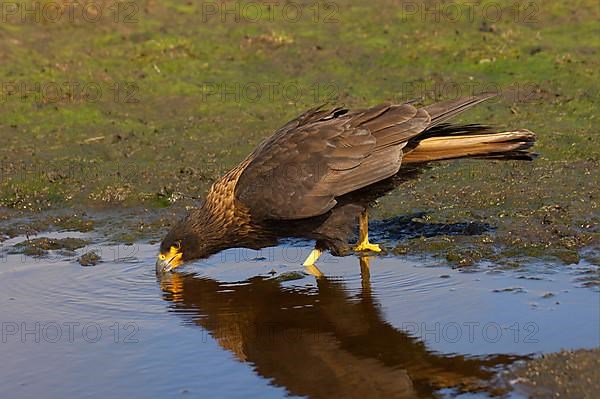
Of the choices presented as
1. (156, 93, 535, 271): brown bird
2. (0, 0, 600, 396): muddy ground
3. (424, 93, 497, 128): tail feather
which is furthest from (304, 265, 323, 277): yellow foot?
(424, 93, 497, 128): tail feather

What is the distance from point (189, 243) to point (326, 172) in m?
1.25

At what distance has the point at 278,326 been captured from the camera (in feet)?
24.4

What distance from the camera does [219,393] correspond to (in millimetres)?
6137

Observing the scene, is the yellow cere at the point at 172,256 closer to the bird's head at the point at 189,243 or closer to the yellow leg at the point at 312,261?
the bird's head at the point at 189,243

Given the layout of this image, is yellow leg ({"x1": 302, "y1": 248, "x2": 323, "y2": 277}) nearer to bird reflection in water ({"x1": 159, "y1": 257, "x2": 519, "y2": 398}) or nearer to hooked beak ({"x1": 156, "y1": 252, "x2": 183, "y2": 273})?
bird reflection in water ({"x1": 159, "y1": 257, "x2": 519, "y2": 398})

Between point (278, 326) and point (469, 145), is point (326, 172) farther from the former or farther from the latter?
point (278, 326)

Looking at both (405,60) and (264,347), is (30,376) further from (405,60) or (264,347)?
(405,60)

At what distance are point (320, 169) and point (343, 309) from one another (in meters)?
1.21

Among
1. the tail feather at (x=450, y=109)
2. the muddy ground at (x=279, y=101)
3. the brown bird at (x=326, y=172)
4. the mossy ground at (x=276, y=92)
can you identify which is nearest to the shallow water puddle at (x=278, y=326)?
the brown bird at (x=326, y=172)

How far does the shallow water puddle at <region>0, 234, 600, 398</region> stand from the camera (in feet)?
20.6

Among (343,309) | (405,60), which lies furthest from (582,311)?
(405,60)

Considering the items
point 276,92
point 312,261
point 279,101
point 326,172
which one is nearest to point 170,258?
point 312,261

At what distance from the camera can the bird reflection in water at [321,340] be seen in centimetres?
611

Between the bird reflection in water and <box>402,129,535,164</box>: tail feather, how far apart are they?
1.01 m
